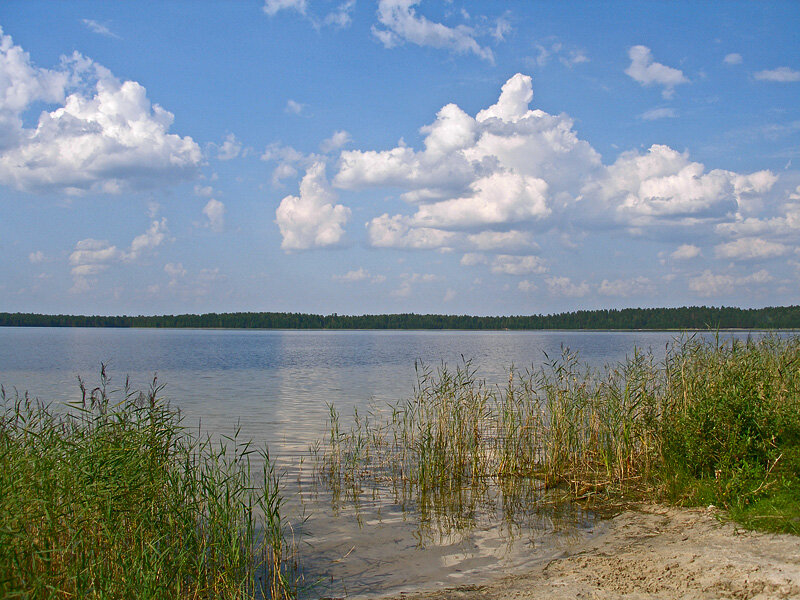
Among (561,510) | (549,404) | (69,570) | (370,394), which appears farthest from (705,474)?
(370,394)

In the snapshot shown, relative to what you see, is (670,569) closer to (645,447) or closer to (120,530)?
(645,447)

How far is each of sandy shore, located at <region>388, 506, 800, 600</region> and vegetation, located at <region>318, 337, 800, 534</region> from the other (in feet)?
1.92

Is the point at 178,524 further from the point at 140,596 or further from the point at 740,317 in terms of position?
the point at 740,317

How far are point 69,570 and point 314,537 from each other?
159 inches

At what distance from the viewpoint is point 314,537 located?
30.1 feet

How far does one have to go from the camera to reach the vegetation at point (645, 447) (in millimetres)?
8688

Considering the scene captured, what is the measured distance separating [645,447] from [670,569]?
4129 mm

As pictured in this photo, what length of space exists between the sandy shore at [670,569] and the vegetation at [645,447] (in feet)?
1.92

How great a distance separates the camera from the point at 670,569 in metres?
6.79

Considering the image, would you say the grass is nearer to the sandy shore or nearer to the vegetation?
the sandy shore

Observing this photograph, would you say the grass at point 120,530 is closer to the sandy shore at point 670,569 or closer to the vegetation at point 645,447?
the sandy shore at point 670,569

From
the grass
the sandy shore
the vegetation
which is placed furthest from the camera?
the vegetation

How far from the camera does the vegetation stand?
8.69 metres

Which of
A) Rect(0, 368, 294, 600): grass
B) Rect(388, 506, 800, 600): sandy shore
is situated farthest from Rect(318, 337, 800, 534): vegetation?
Rect(0, 368, 294, 600): grass
